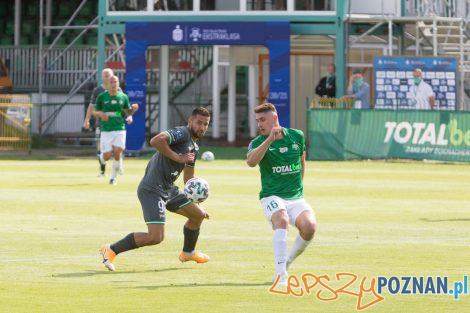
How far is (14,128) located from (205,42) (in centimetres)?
667

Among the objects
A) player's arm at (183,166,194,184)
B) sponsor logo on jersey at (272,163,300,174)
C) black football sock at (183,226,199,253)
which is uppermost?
sponsor logo on jersey at (272,163,300,174)

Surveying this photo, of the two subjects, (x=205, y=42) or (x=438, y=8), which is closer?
(x=205, y=42)

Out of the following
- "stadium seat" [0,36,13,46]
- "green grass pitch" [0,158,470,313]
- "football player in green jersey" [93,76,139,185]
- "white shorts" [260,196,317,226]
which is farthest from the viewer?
"stadium seat" [0,36,13,46]

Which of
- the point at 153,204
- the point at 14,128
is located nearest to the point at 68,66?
the point at 14,128

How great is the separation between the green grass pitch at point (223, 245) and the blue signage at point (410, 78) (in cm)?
765

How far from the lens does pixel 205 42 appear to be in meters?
44.9

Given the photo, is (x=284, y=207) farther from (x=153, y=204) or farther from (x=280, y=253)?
(x=153, y=204)

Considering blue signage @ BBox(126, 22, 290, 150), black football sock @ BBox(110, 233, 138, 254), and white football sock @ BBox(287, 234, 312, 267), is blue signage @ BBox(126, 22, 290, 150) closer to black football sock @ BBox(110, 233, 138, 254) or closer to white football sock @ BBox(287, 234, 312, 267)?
black football sock @ BBox(110, 233, 138, 254)

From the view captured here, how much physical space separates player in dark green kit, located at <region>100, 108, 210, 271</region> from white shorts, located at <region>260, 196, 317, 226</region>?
1.19 metres

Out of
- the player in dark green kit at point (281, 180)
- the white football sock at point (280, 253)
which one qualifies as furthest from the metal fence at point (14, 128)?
the white football sock at point (280, 253)

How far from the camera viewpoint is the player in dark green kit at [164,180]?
16344 mm

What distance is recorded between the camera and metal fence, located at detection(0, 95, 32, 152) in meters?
45.8

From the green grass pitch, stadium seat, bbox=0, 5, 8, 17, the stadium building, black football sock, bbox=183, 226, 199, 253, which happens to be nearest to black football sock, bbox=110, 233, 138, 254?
the green grass pitch

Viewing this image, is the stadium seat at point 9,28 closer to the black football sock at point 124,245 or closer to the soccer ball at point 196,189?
the black football sock at point 124,245
